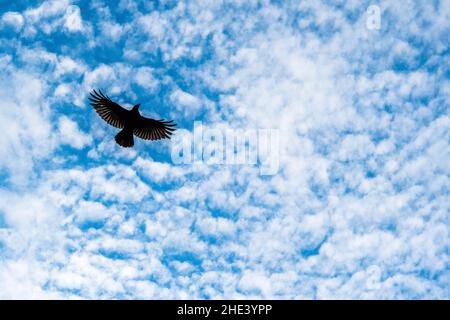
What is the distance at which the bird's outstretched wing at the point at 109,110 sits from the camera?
1570 centimetres

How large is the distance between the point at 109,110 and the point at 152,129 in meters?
1.54

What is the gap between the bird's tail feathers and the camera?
1603 cm

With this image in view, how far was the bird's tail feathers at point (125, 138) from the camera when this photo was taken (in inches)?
631

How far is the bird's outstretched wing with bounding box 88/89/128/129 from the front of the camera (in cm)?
1570

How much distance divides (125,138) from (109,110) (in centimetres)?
106

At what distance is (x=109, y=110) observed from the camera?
1612 centimetres

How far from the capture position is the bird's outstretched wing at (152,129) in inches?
641
